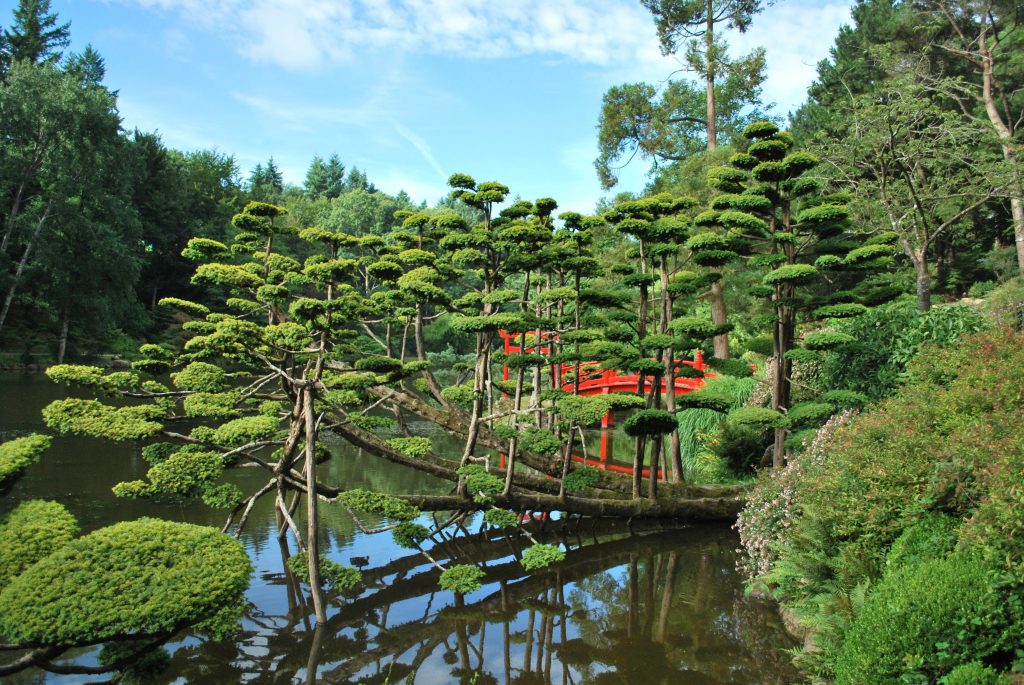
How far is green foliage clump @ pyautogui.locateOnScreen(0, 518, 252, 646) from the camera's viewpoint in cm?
415

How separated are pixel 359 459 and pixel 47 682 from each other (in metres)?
9.34

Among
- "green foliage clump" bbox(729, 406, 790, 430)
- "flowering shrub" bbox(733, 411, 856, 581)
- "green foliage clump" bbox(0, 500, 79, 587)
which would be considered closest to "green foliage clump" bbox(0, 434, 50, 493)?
"green foliage clump" bbox(0, 500, 79, 587)

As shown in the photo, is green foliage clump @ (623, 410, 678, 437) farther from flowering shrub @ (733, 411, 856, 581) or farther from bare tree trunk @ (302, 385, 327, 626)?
bare tree trunk @ (302, 385, 327, 626)

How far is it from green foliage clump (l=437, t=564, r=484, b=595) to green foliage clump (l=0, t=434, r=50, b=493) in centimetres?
336

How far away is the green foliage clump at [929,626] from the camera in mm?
3693

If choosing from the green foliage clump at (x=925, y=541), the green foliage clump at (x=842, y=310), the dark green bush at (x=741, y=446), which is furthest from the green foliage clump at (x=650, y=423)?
the green foliage clump at (x=925, y=541)

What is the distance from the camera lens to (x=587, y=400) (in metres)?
7.76

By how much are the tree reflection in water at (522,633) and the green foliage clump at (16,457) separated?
175cm

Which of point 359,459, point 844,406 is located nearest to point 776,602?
point 844,406

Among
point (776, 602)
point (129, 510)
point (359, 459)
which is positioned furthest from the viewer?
point (359, 459)

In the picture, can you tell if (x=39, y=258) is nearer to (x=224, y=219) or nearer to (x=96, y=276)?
(x=96, y=276)

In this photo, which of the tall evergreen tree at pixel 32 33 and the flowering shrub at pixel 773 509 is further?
the tall evergreen tree at pixel 32 33

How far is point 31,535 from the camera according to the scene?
4703 mm

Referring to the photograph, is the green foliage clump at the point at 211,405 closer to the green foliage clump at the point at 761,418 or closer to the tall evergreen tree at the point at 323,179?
the green foliage clump at the point at 761,418
